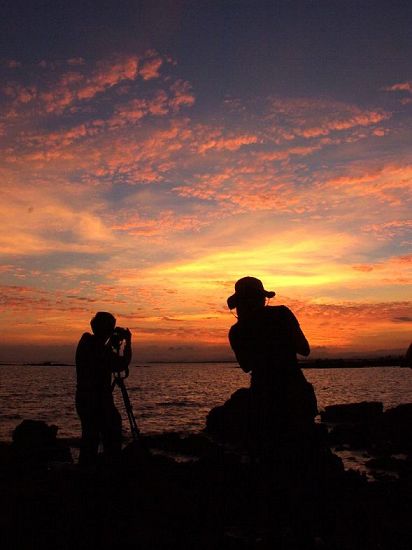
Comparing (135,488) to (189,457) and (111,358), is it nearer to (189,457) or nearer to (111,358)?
(111,358)

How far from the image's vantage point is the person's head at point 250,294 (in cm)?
437

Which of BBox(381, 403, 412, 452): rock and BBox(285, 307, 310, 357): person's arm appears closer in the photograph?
BBox(285, 307, 310, 357): person's arm

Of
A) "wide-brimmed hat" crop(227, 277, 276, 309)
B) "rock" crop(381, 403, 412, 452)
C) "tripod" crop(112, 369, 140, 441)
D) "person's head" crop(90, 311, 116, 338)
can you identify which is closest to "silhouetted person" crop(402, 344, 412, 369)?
"wide-brimmed hat" crop(227, 277, 276, 309)

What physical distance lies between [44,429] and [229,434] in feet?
40.3

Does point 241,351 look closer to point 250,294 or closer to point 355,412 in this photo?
point 250,294

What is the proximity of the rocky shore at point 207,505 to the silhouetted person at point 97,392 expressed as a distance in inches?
27.5

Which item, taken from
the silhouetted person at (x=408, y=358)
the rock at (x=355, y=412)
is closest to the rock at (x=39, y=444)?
the silhouetted person at (x=408, y=358)

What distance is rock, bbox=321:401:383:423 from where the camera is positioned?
3291 cm

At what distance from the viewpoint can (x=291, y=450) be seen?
4.02m

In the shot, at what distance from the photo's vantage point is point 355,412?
112 ft

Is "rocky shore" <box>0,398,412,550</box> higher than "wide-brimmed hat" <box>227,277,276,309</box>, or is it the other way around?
"wide-brimmed hat" <box>227,277,276,309</box>

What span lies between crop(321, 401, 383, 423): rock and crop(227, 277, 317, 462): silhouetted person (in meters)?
31.3

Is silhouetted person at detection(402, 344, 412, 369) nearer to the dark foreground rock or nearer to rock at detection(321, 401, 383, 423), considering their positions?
the dark foreground rock

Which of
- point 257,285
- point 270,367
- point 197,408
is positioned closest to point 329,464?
point 270,367
